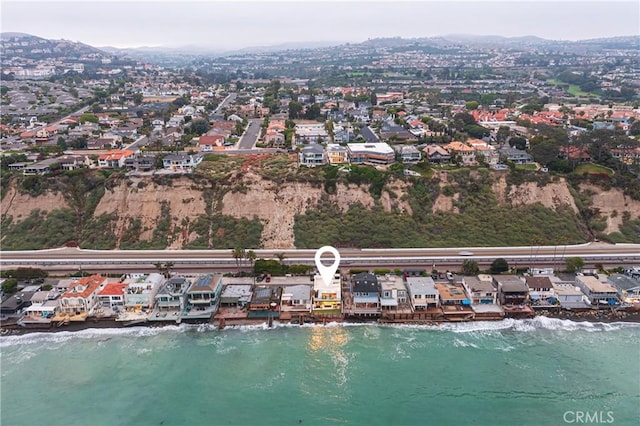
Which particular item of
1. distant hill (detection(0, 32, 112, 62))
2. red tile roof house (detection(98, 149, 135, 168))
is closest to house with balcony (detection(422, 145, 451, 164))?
red tile roof house (detection(98, 149, 135, 168))

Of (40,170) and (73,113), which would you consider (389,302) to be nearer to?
(40,170)

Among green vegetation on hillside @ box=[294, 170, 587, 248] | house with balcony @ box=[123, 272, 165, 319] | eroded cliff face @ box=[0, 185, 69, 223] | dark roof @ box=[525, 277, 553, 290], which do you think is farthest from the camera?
eroded cliff face @ box=[0, 185, 69, 223]

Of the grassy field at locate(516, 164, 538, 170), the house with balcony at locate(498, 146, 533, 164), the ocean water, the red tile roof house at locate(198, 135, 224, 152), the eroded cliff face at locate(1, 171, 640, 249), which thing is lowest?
the ocean water

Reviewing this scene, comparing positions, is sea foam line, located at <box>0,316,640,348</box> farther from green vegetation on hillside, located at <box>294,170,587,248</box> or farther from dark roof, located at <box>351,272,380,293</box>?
green vegetation on hillside, located at <box>294,170,587,248</box>

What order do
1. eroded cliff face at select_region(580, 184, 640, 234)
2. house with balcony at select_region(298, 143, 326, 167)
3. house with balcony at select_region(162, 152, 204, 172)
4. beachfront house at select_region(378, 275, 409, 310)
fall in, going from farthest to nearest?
house with balcony at select_region(298, 143, 326, 167) → house with balcony at select_region(162, 152, 204, 172) → eroded cliff face at select_region(580, 184, 640, 234) → beachfront house at select_region(378, 275, 409, 310)

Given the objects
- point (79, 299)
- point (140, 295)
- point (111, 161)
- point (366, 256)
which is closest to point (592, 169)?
point (366, 256)
